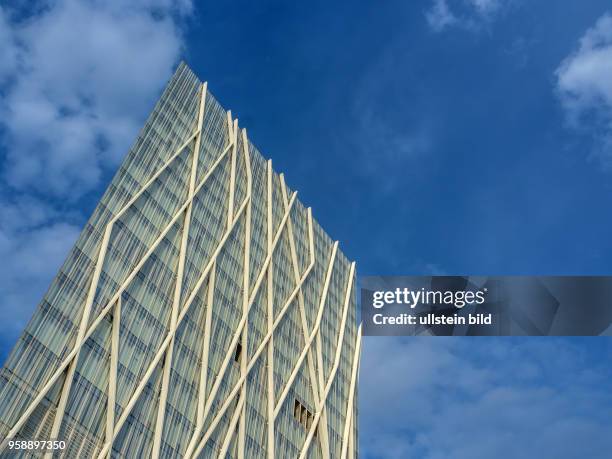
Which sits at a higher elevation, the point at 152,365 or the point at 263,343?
the point at 263,343

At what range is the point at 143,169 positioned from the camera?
5884cm

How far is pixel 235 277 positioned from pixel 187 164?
11.1 metres

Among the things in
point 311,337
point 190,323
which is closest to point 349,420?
point 311,337

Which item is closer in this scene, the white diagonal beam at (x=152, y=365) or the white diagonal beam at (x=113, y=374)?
the white diagonal beam at (x=113, y=374)

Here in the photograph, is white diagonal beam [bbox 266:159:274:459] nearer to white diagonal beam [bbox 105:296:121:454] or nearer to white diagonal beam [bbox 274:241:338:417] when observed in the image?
white diagonal beam [bbox 274:241:338:417]

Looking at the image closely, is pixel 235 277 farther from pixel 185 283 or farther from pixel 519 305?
pixel 519 305

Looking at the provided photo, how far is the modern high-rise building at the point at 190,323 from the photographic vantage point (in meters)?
44.7

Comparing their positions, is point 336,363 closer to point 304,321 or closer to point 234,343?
point 304,321

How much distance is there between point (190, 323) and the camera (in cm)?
5731

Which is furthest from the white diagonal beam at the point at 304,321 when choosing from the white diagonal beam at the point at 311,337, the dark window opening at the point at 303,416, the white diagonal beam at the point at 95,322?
the white diagonal beam at the point at 95,322

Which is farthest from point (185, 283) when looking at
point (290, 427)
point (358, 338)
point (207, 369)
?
point (358, 338)

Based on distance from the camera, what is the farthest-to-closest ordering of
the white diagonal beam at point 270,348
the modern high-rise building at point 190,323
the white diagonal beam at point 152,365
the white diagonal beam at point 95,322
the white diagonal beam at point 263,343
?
the white diagonal beam at point 270,348, the white diagonal beam at point 263,343, the white diagonal beam at point 152,365, the modern high-rise building at point 190,323, the white diagonal beam at point 95,322

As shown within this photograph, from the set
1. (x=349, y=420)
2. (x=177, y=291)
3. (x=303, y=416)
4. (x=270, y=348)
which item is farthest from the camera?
(x=349, y=420)

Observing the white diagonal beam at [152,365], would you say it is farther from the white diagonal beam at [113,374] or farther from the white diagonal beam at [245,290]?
the white diagonal beam at [245,290]
